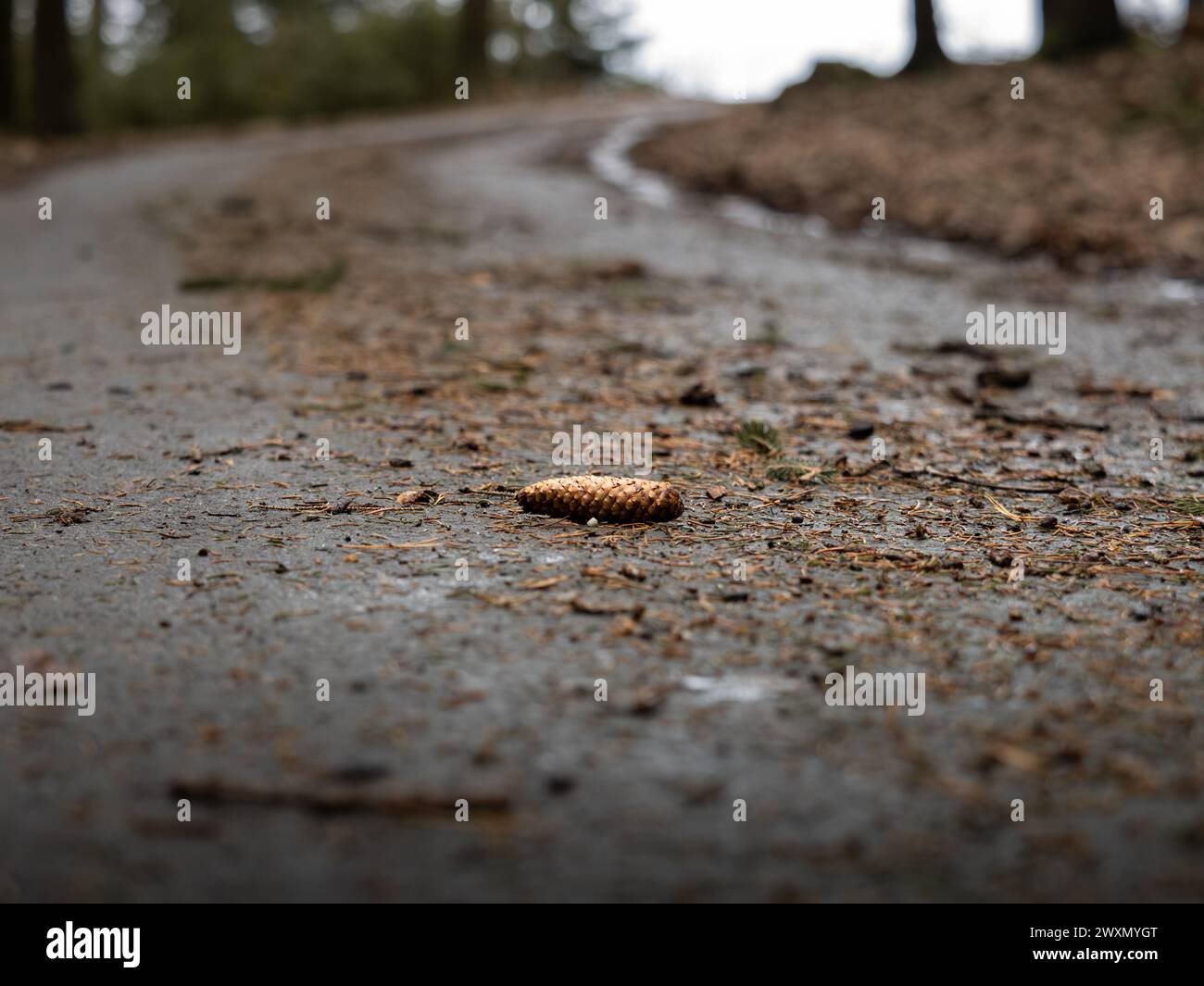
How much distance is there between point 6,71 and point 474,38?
1111cm

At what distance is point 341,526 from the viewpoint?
3.03 meters

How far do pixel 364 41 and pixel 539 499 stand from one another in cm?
2641

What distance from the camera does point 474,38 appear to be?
26328mm

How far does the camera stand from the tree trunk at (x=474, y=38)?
26125 mm

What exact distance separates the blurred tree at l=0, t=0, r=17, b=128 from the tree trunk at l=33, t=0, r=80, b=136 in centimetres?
174

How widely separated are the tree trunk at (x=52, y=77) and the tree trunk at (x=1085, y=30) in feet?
46.6

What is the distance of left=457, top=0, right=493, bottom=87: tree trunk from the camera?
2612 cm

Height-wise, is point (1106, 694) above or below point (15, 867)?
above

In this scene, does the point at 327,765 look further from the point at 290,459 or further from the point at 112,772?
the point at 290,459

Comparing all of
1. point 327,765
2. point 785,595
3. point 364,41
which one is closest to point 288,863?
point 327,765

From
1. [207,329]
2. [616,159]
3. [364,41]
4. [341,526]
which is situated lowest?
[341,526]
